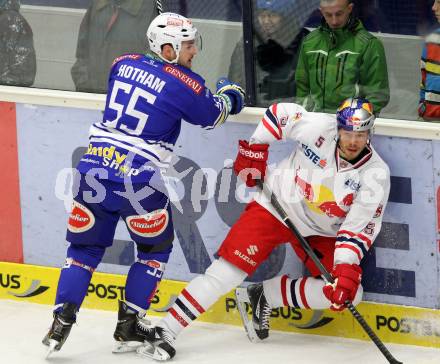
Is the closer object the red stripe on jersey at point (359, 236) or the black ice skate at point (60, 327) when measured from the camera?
the red stripe on jersey at point (359, 236)

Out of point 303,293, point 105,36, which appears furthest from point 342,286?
point 105,36

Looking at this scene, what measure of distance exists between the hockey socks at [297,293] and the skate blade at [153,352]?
1.69ft

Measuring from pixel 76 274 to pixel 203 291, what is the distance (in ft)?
1.78

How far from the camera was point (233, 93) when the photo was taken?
18.8 ft

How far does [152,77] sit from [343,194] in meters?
0.92

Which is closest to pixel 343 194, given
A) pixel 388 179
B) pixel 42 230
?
pixel 388 179

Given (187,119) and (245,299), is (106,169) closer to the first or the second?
(187,119)

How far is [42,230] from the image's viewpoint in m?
6.34

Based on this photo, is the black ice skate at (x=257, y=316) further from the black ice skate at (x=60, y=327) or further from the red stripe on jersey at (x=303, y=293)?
the black ice skate at (x=60, y=327)

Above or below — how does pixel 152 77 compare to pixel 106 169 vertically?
above

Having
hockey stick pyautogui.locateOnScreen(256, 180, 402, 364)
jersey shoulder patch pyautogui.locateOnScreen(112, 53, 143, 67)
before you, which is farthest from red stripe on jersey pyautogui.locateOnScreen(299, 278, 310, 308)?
jersey shoulder patch pyautogui.locateOnScreen(112, 53, 143, 67)

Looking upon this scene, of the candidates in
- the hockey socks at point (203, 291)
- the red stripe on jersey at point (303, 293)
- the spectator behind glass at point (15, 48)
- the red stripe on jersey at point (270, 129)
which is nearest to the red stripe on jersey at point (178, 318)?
the hockey socks at point (203, 291)

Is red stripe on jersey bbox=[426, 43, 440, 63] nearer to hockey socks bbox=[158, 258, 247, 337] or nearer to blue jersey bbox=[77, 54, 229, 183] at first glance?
blue jersey bbox=[77, 54, 229, 183]

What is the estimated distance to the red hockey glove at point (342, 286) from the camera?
17.7ft
